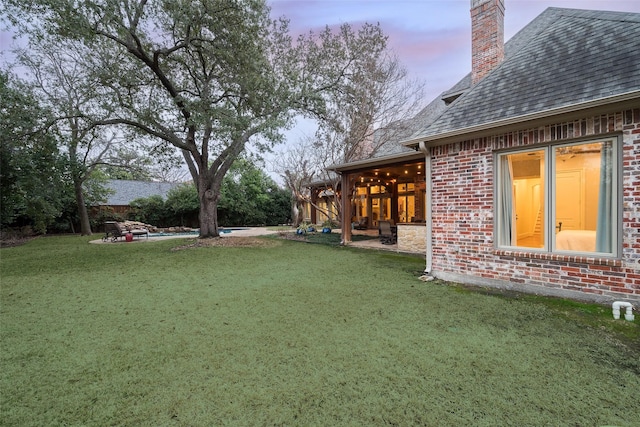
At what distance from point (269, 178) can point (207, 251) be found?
18.2 meters

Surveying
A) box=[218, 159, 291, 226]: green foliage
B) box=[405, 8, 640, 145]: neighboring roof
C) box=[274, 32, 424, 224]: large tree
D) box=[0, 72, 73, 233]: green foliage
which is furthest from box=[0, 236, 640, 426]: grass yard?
box=[218, 159, 291, 226]: green foliage

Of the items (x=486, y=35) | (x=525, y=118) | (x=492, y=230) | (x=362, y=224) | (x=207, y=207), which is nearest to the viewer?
(x=525, y=118)

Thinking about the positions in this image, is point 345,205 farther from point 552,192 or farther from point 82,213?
point 82,213

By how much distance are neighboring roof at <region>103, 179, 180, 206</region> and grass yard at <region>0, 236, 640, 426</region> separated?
23171 mm

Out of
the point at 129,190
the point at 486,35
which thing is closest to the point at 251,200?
the point at 129,190

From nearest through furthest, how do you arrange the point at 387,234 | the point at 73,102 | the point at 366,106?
the point at 387,234 → the point at 366,106 → the point at 73,102

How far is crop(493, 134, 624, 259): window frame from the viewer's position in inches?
158

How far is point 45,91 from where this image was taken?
15617 mm

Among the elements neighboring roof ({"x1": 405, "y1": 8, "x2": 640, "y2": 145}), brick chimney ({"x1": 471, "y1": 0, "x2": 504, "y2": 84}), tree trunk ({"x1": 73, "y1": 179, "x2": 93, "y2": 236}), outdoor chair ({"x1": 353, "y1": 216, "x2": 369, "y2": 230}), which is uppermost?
brick chimney ({"x1": 471, "y1": 0, "x2": 504, "y2": 84})

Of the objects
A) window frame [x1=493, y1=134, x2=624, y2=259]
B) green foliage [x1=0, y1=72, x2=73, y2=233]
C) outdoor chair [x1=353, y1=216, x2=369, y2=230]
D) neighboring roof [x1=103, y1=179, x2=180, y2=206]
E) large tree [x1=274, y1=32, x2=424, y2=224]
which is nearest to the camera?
window frame [x1=493, y1=134, x2=624, y2=259]

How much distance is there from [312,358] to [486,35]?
8.64m

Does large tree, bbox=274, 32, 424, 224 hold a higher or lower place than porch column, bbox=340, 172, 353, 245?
higher

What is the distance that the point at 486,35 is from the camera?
7258mm

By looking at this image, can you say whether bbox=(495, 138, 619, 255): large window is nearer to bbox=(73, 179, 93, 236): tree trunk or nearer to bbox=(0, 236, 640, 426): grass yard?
bbox=(0, 236, 640, 426): grass yard
